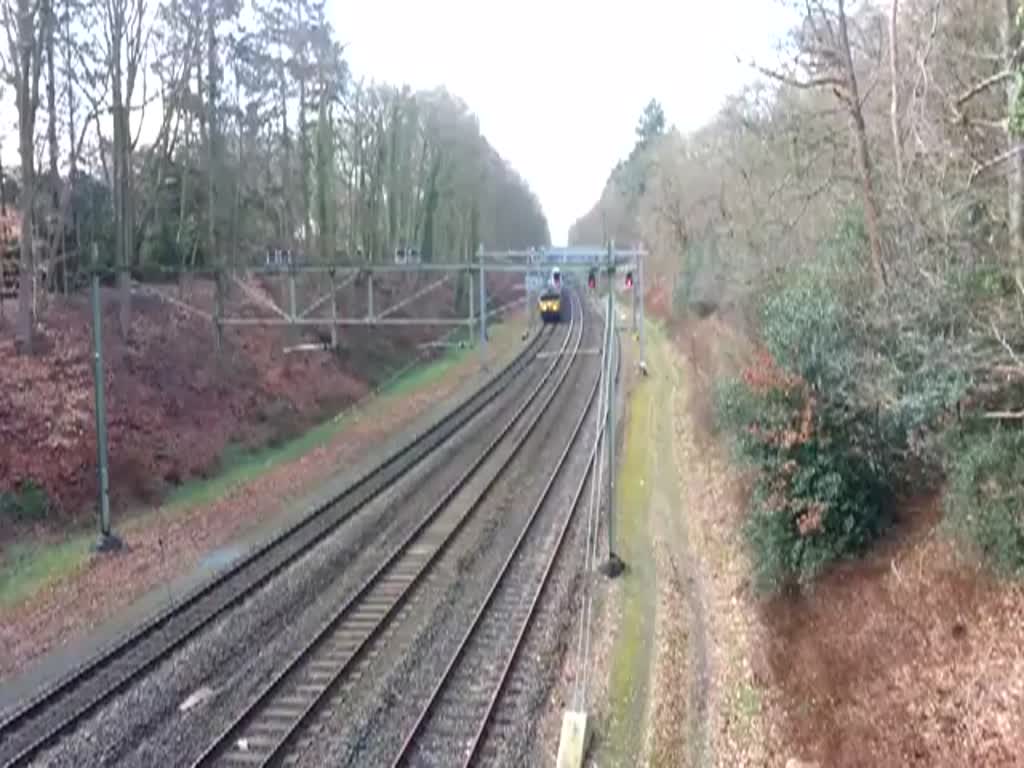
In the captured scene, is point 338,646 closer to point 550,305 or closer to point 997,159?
point 997,159

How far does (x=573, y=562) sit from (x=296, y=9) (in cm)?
3085

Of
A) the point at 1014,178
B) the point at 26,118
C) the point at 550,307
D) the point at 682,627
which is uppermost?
the point at 26,118

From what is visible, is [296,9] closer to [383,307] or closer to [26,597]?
[383,307]

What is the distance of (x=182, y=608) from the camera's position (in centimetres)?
1822

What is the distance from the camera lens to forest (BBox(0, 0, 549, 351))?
3145 centimetres

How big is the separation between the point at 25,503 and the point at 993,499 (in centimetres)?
1790

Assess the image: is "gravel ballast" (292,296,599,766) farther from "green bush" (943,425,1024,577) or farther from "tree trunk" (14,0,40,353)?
"tree trunk" (14,0,40,353)

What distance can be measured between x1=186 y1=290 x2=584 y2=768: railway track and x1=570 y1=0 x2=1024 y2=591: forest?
237 inches

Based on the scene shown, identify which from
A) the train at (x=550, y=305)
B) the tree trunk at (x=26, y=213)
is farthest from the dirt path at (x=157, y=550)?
the train at (x=550, y=305)

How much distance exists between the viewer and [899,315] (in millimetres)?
16406

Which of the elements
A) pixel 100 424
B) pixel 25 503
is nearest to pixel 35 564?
pixel 25 503

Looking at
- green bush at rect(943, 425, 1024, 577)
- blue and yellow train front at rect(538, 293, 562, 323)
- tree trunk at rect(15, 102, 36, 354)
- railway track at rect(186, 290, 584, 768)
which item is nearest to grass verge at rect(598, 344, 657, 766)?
railway track at rect(186, 290, 584, 768)

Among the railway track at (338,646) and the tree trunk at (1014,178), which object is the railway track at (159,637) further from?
the tree trunk at (1014,178)

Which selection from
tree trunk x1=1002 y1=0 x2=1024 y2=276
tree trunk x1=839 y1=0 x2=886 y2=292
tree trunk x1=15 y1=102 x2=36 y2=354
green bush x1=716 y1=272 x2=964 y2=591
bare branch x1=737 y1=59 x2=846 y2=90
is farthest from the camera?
tree trunk x1=15 y1=102 x2=36 y2=354
